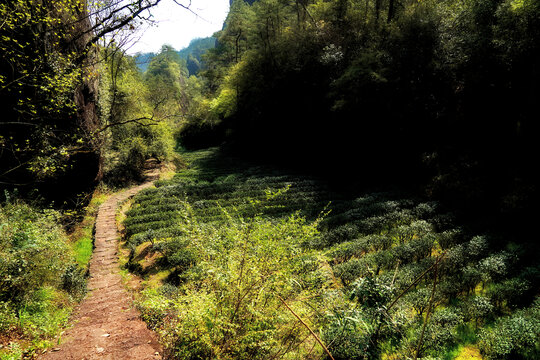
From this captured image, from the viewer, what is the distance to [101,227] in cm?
1079

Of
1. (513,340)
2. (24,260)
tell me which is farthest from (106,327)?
(513,340)

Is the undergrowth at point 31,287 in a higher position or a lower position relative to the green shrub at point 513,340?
higher

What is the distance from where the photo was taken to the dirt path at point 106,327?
13.3ft

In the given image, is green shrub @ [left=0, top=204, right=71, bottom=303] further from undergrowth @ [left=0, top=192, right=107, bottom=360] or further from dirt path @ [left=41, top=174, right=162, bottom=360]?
dirt path @ [left=41, top=174, right=162, bottom=360]

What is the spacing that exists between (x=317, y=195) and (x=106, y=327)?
42.2 feet

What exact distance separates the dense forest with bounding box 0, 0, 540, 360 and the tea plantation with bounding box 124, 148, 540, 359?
5 cm

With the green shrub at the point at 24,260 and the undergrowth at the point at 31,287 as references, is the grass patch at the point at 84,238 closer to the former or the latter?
the undergrowth at the point at 31,287

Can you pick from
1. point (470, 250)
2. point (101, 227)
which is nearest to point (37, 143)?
point (101, 227)

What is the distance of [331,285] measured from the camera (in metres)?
6.61

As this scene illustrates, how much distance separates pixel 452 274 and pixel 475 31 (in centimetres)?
1195

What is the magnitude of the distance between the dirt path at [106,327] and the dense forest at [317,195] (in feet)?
0.96

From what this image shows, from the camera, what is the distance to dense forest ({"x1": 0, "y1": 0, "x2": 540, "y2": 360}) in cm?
373

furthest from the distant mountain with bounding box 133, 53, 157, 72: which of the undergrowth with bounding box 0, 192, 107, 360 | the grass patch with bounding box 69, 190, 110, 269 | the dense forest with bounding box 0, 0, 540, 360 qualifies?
the grass patch with bounding box 69, 190, 110, 269

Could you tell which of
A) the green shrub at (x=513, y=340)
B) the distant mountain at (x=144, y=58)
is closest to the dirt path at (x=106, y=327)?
the distant mountain at (x=144, y=58)
